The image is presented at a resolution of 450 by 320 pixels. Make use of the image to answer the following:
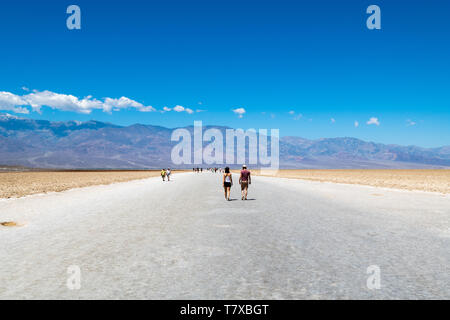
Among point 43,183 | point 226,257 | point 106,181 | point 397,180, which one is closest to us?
point 226,257

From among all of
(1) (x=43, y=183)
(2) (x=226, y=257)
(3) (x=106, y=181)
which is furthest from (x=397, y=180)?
(2) (x=226, y=257)

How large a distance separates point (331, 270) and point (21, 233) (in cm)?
716

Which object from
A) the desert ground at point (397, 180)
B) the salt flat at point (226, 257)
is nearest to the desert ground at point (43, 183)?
the salt flat at point (226, 257)

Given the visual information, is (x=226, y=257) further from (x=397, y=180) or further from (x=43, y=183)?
(x=397, y=180)

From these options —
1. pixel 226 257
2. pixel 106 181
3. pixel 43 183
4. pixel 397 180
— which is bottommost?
pixel 397 180

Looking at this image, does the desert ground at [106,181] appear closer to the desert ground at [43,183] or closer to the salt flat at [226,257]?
the desert ground at [43,183]

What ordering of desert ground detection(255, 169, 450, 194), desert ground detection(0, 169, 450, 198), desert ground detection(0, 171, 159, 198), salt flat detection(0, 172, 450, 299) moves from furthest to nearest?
desert ground detection(255, 169, 450, 194), desert ground detection(0, 169, 450, 198), desert ground detection(0, 171, 159, 198), salt flat detection(0, 172, 450, 299)

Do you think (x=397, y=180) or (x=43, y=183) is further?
(x=397, y=180)

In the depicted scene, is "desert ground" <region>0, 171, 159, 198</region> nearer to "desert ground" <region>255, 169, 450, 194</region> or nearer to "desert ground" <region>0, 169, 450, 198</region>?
"desert ground" <region>0, 169, 450, 198</region>

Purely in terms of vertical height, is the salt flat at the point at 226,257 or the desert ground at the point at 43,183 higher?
the salt flat at the point at 226,257

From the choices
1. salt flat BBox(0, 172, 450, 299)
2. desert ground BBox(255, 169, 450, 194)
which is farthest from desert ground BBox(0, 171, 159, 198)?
desert ground BBox(255, 169, 450, 194)

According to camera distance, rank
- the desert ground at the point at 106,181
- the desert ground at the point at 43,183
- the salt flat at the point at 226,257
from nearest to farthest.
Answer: the salt flat at the point at 226,257 → the desert ground at the point at 43,183 → the desert ground at the point at 106,181

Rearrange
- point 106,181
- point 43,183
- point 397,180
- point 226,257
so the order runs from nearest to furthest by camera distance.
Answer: point 226,257, point 43,183, point 106,181, point 397,180

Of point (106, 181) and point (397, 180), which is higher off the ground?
point (106, 181)
